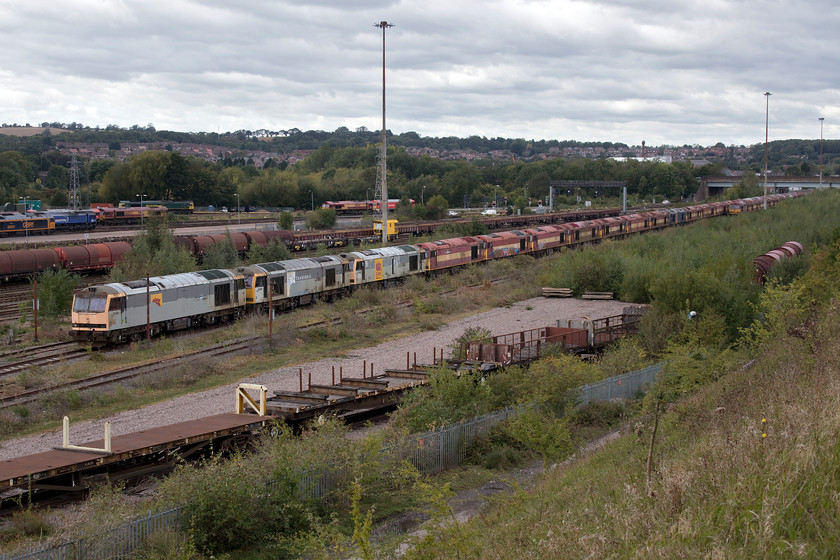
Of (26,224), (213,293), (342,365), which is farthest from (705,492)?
(26,224)

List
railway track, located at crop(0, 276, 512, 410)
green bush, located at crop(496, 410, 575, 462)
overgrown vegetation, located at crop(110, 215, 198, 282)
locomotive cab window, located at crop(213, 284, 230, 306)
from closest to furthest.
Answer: green bush, located at crop(496, 410, 575, 462) → railway track, located at crop(0, 276, 512, 410) → locomotive cab window, located at crop(213, 284, 230, 306) → overgrown vegetation, located at crop(110, 215, 198, 282)

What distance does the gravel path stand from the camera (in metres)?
21.4

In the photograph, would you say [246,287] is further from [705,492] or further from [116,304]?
[705,492]

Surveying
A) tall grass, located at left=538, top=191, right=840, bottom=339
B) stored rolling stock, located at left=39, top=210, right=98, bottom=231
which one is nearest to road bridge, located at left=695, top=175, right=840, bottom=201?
tall grass, located at left=538, top=191, right=840, bottom=339

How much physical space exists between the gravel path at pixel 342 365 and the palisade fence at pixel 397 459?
307 inches

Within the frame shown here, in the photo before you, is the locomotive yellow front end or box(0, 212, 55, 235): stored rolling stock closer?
the locomotive yellow front end

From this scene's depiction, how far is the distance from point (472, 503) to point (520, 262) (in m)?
47.4

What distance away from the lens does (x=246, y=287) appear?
4047 centimetres

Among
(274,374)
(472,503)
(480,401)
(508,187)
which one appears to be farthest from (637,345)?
(508,187)

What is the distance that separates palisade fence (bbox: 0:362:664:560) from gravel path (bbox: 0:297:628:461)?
780cm

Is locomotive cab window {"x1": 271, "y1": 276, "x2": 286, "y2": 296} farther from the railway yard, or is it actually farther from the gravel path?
the gravel path

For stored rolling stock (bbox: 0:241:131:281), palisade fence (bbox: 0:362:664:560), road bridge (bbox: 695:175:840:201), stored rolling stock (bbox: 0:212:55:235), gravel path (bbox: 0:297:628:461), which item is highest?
road bridge (bbox: 695:175:840:201)

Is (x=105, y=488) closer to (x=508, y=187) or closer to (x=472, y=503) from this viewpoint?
(x=472, y=503)

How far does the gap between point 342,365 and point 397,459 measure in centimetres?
1308
